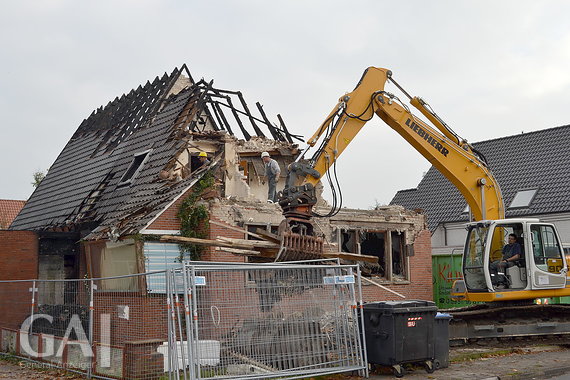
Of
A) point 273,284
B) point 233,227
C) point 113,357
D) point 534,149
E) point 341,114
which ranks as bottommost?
point 113,357

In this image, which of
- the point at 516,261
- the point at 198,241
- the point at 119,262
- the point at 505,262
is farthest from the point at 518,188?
the point at 198,241

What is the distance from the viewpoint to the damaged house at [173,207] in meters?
15.5

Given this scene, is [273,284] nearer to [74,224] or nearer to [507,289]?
[507,289]

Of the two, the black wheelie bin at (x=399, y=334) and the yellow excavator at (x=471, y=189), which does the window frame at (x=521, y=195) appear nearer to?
the yellow excavator at (x=471, y=189)

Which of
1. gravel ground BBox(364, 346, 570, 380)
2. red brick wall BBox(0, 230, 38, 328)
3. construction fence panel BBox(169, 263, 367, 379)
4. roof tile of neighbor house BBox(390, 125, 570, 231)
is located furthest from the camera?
roof tile of neighbor house BBox(390, 125, 570, 231)

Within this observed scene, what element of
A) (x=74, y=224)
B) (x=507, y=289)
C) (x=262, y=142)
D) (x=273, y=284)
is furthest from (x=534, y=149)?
(x=273, y=284)

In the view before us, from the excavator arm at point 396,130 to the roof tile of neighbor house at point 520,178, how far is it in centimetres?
1161

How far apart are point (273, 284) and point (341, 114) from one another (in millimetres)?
4686

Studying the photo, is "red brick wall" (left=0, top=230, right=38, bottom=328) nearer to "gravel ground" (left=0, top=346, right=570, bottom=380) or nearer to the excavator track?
"gravel ground" (left=0, top=346, right=570, bottom=380)

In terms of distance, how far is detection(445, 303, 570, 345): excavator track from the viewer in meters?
14.2

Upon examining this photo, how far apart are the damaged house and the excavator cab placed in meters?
2.29

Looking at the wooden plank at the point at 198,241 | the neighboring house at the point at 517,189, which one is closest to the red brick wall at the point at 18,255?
the wooden plank at the point at 198,241

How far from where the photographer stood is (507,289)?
46.1 feet

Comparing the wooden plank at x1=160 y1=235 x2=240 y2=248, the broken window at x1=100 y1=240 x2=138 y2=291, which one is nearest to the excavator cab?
the wooden plank at x1=160 y1=235 x2=240 y2=248
